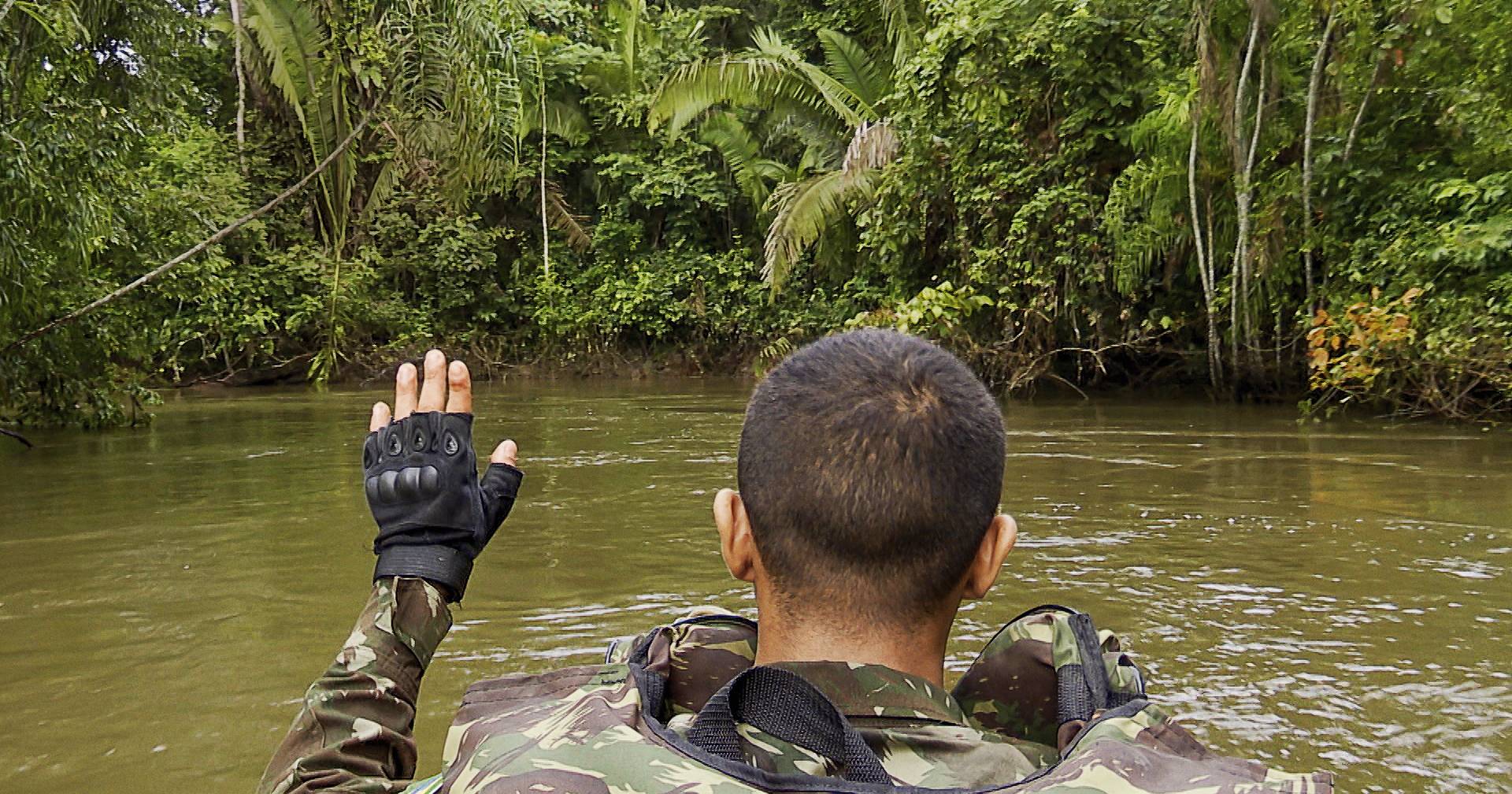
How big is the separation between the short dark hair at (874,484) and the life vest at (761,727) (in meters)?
0.13

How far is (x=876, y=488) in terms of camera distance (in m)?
1.26

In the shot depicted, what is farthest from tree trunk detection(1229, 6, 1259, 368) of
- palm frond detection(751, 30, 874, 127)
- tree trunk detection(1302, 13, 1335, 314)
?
palm frond detection(751, 30, 874, 127)

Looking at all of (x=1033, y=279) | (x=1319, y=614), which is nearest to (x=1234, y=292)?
(x=1033, y=279)

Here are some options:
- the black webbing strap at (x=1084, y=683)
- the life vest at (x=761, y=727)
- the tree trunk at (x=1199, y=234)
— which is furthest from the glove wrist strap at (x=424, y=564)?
the tree trunk at (x=1199, y=234)

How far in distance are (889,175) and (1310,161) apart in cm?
513

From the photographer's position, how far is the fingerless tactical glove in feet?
4.92

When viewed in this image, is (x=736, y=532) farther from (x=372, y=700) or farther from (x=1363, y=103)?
(x=1363, y=103)

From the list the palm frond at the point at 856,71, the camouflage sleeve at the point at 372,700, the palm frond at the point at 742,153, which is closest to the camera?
the camouflage sleeve at the point at 372,700

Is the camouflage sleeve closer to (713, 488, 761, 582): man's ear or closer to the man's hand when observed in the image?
the man's hand

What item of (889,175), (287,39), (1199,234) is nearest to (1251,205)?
(1199,234)

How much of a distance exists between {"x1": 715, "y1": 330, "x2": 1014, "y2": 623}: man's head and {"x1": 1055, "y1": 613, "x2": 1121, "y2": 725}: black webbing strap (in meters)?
0.12

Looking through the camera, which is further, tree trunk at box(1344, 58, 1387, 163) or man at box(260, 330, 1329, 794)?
tree trunk at box(1344, 58, 1387, 163)

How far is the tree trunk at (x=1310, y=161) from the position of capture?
33.4 feet

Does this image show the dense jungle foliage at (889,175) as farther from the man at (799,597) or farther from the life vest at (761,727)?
the life vest at (761,727)
